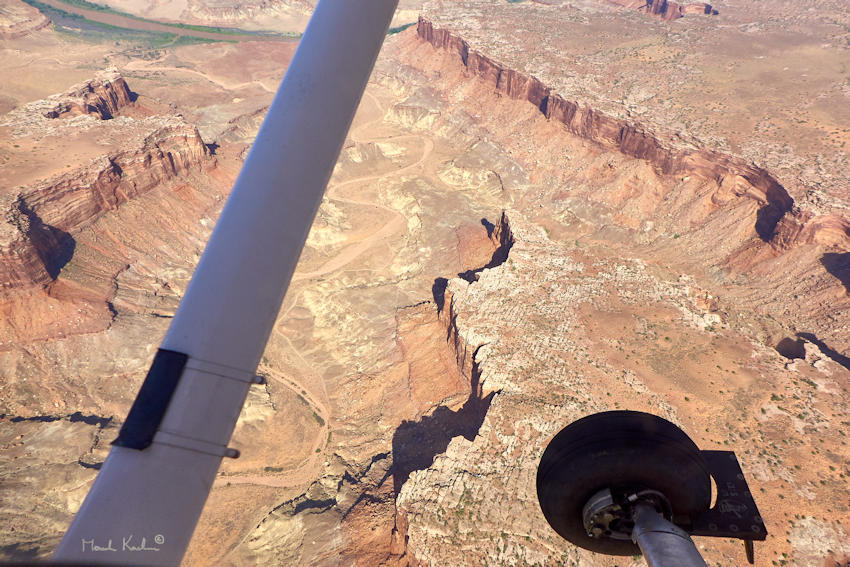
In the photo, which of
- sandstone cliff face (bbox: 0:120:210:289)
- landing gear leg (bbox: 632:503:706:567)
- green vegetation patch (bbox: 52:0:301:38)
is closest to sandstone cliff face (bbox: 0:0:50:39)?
green vegetation patch (bbox: 52:0:301:38)

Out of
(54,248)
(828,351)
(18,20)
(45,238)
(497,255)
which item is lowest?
(497,255)

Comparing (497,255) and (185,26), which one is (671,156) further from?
(185,26)

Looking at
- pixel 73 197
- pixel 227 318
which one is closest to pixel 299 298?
pixel 73 197

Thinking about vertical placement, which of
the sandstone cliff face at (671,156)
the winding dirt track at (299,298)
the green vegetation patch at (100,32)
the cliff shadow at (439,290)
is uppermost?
the sandstone cliff face at (671,156)

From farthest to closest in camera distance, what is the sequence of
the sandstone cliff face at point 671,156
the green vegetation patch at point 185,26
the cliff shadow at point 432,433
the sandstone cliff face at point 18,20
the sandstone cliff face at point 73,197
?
the green vegetation patch at point 185,26, the sandstone cliff face at point 18,20, the sandstone cliff face at point 671,156, the sandstone cliff face at point 73,197, the cliff shadow at point 432,433

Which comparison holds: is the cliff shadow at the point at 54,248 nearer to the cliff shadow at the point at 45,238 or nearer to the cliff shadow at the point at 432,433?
the cliff shadow at the point at 45,238

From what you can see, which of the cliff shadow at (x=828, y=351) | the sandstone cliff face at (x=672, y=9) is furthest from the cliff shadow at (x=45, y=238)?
the sandstone cliff face at (x=672, y=9)

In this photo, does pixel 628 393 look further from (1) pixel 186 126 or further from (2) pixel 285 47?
(2) pixel 285 47
